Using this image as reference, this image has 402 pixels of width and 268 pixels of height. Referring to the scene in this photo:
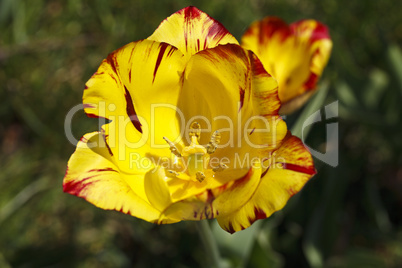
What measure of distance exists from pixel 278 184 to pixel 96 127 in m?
1.37

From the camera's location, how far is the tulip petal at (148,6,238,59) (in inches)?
38.7

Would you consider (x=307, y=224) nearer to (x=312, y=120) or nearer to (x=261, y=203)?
(x=312, y=120)

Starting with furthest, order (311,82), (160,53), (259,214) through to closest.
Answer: (311,82) → (160,53) → (259,214)

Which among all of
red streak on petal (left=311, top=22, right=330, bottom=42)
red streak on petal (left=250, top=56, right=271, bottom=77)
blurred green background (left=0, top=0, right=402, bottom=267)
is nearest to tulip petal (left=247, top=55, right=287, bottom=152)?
red streak on petal (left=250, top=56, right=271, bottom=77)

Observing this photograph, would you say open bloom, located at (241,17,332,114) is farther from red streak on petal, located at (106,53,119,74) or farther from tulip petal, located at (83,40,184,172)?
red streak on petal, located at (106,53,119,74)

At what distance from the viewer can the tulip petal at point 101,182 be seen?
0.83m

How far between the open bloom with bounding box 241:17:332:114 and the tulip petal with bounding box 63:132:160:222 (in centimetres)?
53

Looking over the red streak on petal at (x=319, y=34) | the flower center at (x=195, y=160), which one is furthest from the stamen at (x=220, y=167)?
the red streak on petal at (x=319, y=34)

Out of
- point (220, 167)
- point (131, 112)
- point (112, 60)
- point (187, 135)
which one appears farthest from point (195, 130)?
point (112, 60)

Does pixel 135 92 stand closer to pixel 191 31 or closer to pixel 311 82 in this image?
pixel 191 31

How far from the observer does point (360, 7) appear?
211cm

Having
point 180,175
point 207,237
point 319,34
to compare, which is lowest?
point 207,237

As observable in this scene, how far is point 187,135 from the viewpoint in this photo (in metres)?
1.28

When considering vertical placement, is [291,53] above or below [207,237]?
above
